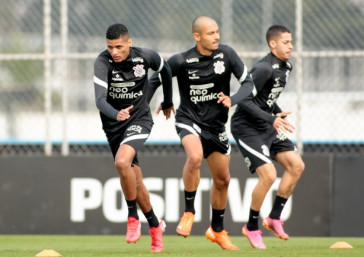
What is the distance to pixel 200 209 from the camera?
12445mm

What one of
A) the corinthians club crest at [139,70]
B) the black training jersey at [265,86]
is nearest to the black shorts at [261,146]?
the black training jersey at [265,86]

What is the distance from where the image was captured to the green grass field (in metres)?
9.16

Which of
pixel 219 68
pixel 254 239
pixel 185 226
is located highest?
pixel 219 68

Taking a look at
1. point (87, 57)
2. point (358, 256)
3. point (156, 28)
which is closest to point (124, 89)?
point (358, 256)

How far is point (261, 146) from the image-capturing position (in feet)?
33.5

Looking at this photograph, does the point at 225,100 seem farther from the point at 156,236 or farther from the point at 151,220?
the point at 156,236

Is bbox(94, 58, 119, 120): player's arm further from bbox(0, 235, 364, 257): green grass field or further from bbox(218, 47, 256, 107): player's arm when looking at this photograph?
bbox(0, 235, 364, 257): green grass field

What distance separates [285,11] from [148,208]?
16.0 ft

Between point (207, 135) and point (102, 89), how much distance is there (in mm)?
1243

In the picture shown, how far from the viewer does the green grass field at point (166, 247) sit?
30.0ft

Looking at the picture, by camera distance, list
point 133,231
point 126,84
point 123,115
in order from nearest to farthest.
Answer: point 123,115 < point 133,231 < point 126,84

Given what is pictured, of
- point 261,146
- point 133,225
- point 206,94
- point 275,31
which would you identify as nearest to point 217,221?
point 261,146

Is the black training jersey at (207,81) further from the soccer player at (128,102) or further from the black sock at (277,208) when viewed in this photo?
the black sock at (277,208)

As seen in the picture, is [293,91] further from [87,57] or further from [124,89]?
[124,89]
